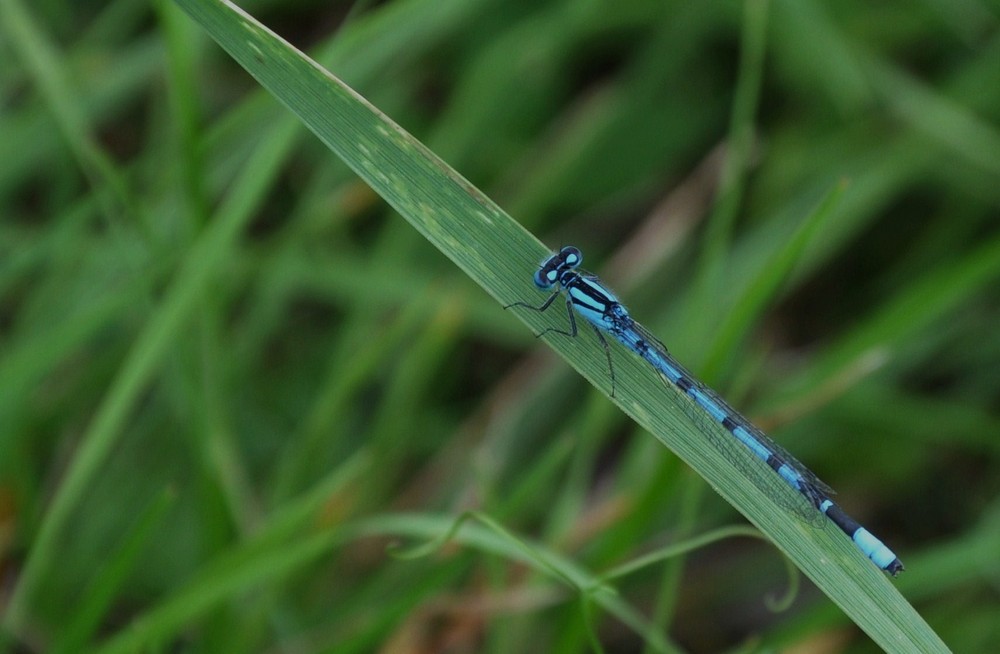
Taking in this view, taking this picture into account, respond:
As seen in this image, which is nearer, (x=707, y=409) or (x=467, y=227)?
(x=467, y=227)

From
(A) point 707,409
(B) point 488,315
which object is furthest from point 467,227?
(B) point 488,315

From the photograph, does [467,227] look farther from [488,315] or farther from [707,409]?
[488,315]

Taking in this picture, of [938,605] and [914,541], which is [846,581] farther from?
[914,541]

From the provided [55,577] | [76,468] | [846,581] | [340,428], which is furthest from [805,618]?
[55,577]

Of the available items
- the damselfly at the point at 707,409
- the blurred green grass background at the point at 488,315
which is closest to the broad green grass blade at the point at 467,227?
the damselfly at the point at 707,409

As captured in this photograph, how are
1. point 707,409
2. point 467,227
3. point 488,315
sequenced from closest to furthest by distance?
point 467,227
point 707,409
point 488,315

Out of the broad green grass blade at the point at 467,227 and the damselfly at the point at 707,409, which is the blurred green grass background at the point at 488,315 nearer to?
the damselfly at the point at 707,409

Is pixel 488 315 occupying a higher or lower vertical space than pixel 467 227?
higher

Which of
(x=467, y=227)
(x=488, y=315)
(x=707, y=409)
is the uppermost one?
(x=488, y=315)
